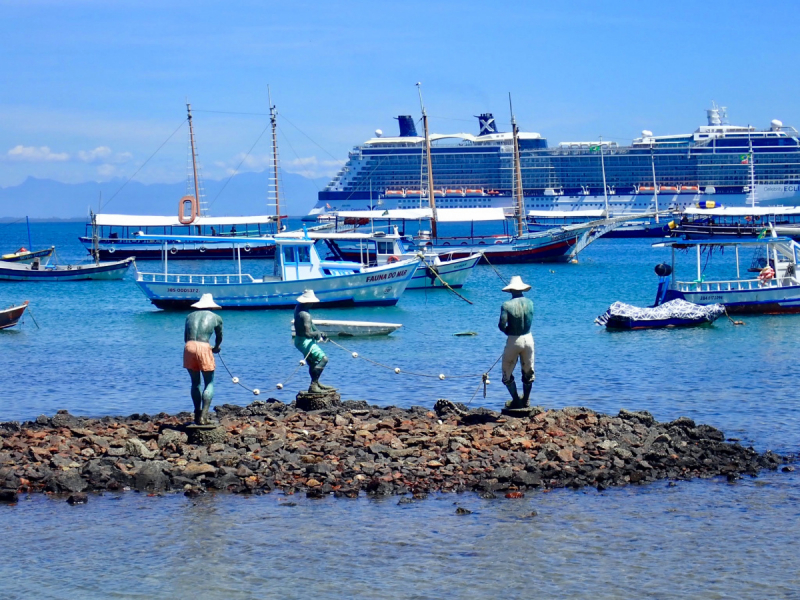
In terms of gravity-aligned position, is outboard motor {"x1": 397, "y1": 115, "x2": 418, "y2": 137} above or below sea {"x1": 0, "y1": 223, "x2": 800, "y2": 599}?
above

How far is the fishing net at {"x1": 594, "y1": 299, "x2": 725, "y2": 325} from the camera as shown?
26.6 m

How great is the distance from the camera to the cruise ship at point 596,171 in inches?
4439

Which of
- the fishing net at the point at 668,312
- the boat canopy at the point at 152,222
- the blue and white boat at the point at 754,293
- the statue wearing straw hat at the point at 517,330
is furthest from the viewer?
the boat canopy at the point at 152,222

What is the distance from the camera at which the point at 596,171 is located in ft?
379

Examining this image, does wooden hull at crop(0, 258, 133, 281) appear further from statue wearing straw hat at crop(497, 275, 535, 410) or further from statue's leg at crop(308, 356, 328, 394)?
statue wearing straw hat at crop(497, 275, 535, 410)

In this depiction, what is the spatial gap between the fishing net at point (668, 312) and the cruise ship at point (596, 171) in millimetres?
83006

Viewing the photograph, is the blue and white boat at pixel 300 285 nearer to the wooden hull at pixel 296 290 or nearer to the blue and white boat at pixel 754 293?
the wooden hull at pixel 296 290

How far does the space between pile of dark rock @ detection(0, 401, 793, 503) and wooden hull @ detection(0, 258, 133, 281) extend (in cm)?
3786

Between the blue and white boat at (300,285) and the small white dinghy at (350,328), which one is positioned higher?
the blue and white boat at (300,285)

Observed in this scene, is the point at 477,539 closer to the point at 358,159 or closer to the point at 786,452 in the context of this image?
the point at 786,452

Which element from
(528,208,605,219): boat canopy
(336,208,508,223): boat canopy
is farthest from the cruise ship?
(336,208,508,223): boat canopy

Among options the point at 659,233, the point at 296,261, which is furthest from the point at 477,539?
the point at 659,233

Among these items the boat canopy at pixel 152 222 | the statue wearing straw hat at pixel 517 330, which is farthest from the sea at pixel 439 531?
the boat canopy at pixel 152 222

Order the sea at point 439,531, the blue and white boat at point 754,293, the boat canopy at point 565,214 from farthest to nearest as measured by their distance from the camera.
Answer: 1. the boat canopy at point 565,214
2. the blue and white boat at point 754,293
3. the sea at point 439,531
